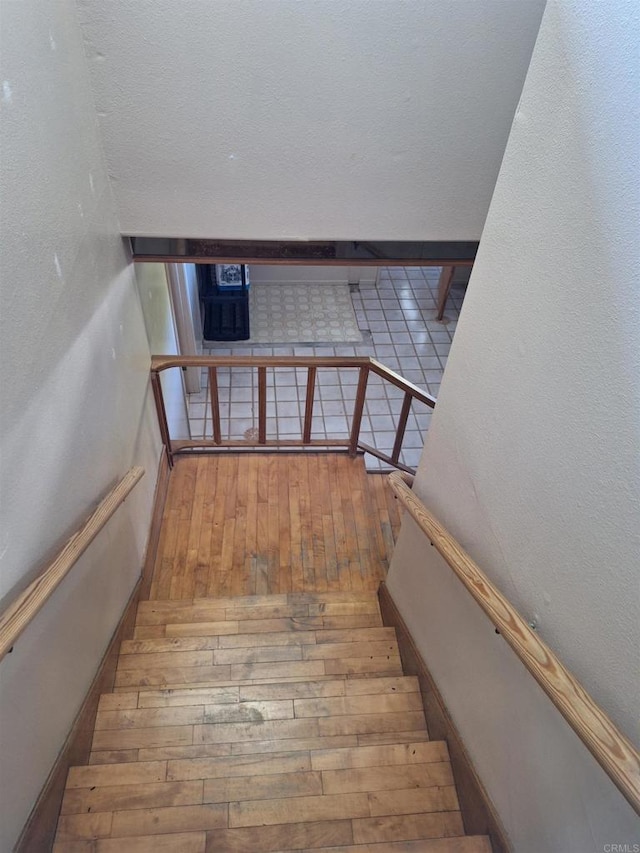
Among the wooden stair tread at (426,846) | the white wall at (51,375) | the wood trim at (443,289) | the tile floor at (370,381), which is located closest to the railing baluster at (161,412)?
the white wall at (51,375)

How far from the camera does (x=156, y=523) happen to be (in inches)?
119

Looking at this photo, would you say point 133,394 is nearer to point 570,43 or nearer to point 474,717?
point 474,717

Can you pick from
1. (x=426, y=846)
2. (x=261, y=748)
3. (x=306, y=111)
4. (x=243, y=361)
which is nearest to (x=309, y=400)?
(x=243, y=361)

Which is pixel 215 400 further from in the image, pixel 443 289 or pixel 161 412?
pixel 443 289

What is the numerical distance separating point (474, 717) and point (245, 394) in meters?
4.14

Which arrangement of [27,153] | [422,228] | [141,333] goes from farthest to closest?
1. [141,333]
2. [422,228]
3. [27,153]

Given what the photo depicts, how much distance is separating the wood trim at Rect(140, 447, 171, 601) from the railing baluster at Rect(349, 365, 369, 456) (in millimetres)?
1177

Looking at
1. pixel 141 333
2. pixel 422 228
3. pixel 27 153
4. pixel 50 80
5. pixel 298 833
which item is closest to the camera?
pixel 27 153

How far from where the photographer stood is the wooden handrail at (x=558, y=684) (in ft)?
3.17

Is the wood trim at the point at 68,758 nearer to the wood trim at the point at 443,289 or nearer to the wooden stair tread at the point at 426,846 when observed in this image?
the wooden stair tread at the point at 426,846

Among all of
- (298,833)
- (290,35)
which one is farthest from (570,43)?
(298,833)

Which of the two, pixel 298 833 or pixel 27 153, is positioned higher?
pixel 27 153

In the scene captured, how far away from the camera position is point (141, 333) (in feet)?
9.04

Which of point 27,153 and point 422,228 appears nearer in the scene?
point 27,153
